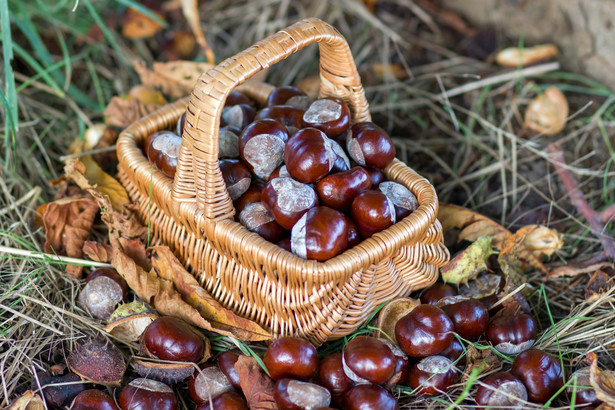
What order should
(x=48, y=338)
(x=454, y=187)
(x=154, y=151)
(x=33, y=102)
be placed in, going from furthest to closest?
(x=33, y=102), (x=454, y=187), (x=154, y=151), (x=48, y=338)

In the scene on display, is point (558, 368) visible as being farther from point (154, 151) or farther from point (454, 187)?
point (154, 151)

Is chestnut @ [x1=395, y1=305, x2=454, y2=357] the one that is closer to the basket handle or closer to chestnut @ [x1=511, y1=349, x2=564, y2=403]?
chestnut @ [x1=511, y1=349, x2=564, y2=403]

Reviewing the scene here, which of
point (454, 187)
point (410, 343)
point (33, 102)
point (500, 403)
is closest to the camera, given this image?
point (500, 403)

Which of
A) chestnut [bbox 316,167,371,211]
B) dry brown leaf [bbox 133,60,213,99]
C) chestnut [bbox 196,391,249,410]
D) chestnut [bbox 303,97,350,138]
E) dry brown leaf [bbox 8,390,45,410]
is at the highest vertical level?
chestnut [bbox 303,97,350,138]

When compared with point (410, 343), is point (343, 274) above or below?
above

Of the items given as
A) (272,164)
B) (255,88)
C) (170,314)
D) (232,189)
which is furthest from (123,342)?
(255,88)

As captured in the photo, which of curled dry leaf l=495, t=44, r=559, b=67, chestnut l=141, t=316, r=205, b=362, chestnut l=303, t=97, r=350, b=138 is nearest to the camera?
chestnut l=141, t=316, r=205, b=362

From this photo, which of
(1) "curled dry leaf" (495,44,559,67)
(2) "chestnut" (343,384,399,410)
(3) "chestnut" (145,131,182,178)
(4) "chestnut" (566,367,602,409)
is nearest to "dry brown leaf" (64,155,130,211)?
(3) "chestnut" (145,131,182,178)
